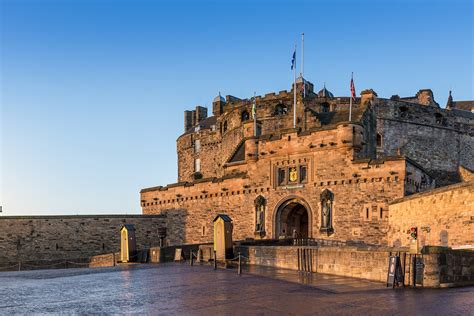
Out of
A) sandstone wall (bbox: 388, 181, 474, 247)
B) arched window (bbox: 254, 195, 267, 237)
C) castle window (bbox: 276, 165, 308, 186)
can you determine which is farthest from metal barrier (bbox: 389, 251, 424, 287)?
arched window (bbox: 254, 195, 267, 237)

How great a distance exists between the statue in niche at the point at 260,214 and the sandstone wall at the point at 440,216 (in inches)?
364

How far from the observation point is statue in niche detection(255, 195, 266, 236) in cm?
3422

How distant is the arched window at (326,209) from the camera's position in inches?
1218

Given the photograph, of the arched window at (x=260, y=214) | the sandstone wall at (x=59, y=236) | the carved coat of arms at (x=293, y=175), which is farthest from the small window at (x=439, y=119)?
the sandstone wall at (x=59, y=236)

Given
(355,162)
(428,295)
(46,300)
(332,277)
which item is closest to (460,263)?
(428,295)

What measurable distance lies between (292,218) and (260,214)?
7.20ft

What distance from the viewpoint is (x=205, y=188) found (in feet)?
126

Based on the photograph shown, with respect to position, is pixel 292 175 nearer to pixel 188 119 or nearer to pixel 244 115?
pixel 244 115

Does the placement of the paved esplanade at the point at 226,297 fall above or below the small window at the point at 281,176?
below

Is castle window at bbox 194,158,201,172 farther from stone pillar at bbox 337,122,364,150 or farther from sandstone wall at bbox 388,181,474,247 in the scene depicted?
sandstone wall at bbox 388,181,474,247

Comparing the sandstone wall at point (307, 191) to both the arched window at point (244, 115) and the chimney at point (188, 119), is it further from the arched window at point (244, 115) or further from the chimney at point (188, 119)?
the chimney at point (188, 119)

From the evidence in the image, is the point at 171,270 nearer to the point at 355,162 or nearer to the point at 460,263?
the point at 460,263

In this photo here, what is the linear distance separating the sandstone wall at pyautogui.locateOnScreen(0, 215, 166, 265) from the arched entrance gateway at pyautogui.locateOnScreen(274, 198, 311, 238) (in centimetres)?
1237

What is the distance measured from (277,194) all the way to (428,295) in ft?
66.5
